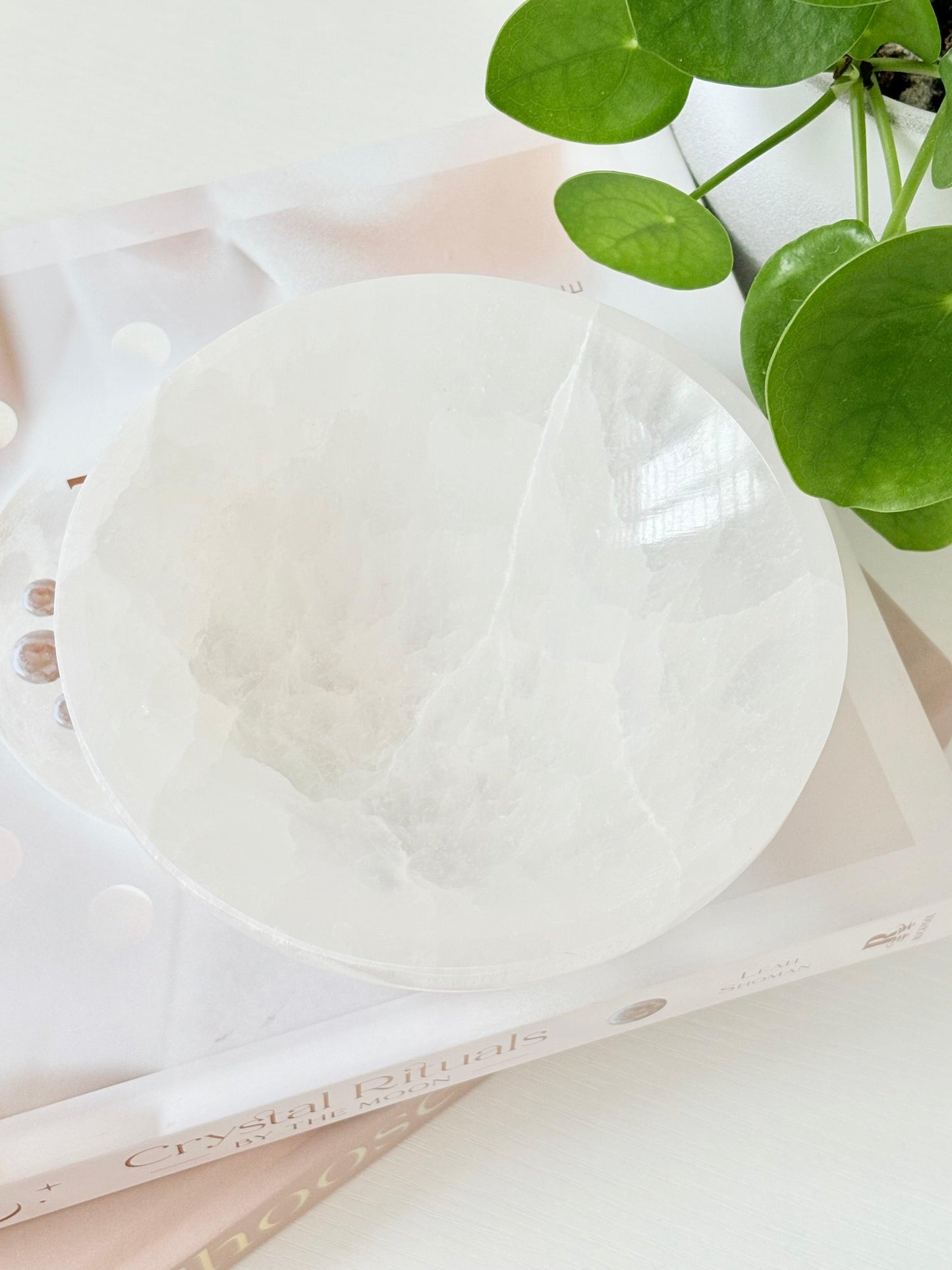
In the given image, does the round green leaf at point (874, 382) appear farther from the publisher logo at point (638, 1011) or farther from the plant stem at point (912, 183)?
the publisher logo at point (638, 1011)

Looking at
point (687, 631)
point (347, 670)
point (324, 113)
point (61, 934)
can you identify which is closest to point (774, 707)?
point (687, 631)

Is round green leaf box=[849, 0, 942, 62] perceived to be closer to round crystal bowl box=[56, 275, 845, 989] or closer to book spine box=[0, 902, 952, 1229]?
round crystal bowl box=[56, 275, 845, 989]

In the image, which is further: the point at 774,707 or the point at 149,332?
the point at 149,332

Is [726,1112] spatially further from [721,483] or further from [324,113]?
[324,113]

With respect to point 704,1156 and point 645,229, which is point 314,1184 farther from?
point 645,229

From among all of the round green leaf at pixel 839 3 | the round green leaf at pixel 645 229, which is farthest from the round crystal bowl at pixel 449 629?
the round green leaf at pixel 839 3

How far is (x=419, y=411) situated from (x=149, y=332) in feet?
0.48

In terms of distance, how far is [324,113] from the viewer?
576 mm

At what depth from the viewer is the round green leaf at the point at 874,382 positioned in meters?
0.29

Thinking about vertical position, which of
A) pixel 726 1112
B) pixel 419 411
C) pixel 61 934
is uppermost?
pixel 419 411

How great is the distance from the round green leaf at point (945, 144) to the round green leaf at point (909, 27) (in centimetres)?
1

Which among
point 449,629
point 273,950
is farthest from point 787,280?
point 273,950

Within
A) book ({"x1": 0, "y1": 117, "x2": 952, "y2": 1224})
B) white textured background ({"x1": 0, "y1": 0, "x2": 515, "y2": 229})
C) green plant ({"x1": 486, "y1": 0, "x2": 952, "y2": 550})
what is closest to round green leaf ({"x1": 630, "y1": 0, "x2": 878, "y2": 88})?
green plant ({"x1": 486, "y1": 0, "x2": 952, "y2": 550})

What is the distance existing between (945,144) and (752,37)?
0.21 ft
